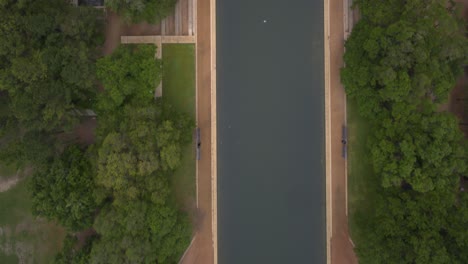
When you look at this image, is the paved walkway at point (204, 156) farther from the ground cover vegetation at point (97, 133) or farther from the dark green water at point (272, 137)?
the ground cover vegetation at point (97, 133)

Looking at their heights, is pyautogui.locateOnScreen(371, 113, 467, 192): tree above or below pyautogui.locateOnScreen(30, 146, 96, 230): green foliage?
above

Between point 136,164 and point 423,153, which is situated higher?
point 423,153

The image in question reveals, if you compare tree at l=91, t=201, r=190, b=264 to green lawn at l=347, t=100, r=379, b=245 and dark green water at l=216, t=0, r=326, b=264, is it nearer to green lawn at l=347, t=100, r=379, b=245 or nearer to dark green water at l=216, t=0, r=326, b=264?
dark green water at l=216, t=0, r=326, b=264

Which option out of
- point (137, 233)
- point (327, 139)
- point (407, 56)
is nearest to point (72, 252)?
point (137, 233)

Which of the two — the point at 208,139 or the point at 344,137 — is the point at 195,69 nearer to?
the point at 208,139

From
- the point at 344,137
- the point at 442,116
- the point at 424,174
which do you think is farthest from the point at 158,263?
the point at 442,116

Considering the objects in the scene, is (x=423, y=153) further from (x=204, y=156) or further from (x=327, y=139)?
(x=204, y=156)

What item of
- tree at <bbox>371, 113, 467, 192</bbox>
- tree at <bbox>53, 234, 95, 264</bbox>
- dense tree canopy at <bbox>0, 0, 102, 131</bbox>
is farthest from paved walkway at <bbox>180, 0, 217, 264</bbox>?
tree at <bbox>371, 113, 467, 192</bbox>
